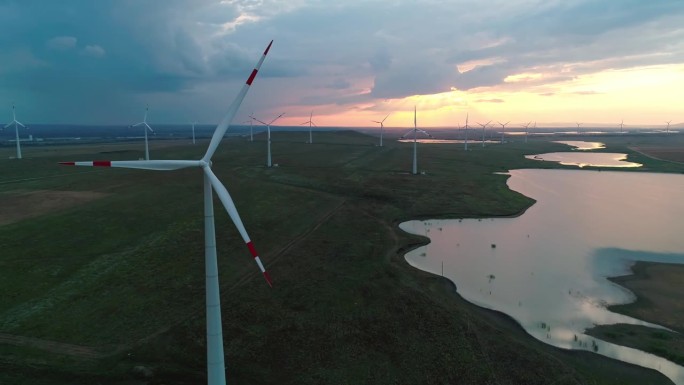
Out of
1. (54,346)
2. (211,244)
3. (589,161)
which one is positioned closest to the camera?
(211,244)

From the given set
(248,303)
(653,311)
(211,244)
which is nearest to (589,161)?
(653,311)

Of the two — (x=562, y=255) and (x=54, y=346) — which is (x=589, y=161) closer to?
(x=562, y=255)

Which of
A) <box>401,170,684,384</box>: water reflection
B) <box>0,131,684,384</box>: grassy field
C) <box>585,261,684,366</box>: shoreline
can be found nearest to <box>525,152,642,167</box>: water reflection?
<box>401,170,684,384</box>: water reflection

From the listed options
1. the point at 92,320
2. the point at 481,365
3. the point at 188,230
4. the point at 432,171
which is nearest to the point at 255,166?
the point at 432,171

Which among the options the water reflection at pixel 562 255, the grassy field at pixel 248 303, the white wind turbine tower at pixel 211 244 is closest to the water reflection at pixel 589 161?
the water reflection at pixel 562 255

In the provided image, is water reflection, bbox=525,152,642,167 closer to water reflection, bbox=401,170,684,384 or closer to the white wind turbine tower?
water reflection, bbox=401,170,684,384

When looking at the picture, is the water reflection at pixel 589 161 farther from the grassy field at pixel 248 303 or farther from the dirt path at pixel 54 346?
the dirt path at pixel 54 346
